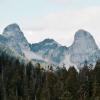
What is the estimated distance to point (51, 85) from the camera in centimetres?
14250

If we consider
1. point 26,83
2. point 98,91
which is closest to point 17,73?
point 26,83

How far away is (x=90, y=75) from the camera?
454 feet

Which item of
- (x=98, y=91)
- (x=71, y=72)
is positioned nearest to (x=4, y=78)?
(x=71, y=72)

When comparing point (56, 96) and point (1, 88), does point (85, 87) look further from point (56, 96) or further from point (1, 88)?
point (1, 88)

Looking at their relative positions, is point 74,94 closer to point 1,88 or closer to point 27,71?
point 1,88

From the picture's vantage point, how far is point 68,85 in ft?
426

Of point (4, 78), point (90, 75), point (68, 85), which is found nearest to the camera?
point (68, 85)

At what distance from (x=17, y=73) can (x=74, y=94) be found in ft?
134

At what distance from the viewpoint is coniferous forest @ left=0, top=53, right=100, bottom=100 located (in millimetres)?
126794

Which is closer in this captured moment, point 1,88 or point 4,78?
point 1,88

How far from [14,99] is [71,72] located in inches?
768

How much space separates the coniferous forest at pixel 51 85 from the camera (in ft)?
416

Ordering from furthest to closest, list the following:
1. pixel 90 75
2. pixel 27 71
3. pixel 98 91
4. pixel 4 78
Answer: pixel 27 71
pixel 4 78
pixel 90 75
pixel 98 91

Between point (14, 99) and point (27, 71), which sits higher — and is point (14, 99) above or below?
below
